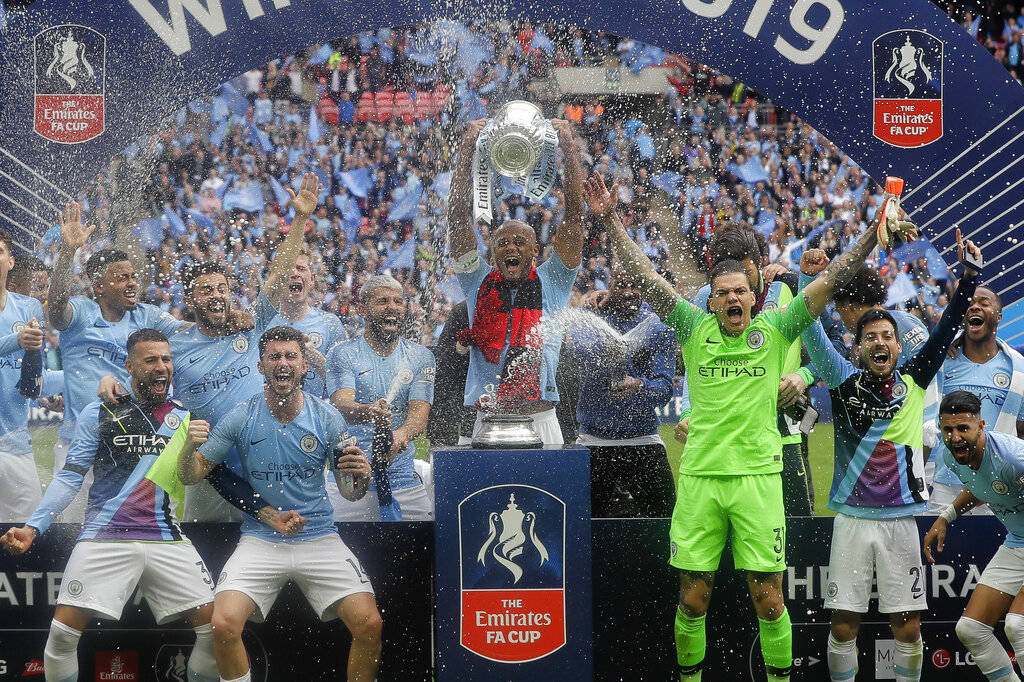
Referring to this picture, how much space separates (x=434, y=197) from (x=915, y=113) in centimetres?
228

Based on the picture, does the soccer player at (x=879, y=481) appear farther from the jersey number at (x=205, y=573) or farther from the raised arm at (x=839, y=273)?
the jersey number at (x=205, y=573)

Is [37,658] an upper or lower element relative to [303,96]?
lower

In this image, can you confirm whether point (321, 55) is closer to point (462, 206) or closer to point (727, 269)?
point (462, 206)

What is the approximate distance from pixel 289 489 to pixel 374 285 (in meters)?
1.03

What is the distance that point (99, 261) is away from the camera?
17.1ft

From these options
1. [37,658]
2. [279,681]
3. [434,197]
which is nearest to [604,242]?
[434,197]

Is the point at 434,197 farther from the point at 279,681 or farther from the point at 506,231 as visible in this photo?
A: the point at 279,681

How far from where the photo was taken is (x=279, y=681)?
4.93 meters

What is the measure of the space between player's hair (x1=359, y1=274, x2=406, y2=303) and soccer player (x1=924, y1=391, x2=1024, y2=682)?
2493mm

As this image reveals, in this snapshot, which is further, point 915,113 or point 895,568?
point 915,113

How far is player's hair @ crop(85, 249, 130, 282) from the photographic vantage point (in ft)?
17.1

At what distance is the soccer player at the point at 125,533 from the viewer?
186 inches

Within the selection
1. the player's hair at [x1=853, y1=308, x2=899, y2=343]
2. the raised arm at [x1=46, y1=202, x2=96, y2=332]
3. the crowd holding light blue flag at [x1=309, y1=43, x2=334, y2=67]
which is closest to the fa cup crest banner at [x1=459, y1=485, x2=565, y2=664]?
the player's hair at [x1=853, y1=308, x2=899, y2=343]

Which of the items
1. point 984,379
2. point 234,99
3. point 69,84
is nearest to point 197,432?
point 234,99
